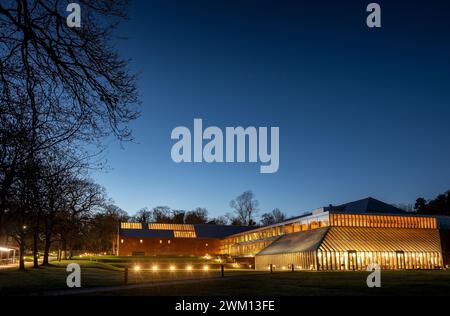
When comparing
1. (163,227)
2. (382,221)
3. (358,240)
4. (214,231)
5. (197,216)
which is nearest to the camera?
(358,240)

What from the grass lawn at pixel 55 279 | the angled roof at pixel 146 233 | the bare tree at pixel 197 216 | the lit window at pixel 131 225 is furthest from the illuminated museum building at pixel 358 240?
the bare tree at pixel 197 216

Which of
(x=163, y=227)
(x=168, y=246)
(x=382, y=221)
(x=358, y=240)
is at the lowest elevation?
(x=168, y=246)

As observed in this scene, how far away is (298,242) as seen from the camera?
45.4 metres

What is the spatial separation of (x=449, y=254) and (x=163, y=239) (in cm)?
4839

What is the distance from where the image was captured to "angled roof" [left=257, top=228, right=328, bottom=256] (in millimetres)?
41434

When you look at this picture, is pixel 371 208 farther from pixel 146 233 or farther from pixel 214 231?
pixel 146 233

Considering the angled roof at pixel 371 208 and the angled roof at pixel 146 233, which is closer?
the angled roof at pixel 371 208

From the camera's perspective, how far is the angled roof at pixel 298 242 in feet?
136

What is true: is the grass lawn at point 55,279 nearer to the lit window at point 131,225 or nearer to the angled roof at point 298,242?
the angled roof at point 298,242

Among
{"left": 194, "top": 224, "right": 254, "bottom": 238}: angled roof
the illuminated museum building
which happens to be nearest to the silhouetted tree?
the illuminated museum building

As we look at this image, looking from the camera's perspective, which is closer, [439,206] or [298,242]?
[298,242]

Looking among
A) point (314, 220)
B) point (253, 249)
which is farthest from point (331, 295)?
point (253, 249)

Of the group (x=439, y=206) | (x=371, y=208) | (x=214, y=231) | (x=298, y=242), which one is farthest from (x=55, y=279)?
(x=439, y=206)
